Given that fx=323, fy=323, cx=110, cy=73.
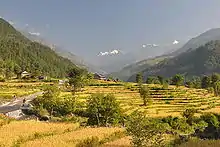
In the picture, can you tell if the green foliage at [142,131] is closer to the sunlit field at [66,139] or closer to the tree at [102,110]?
the sunlit field at [66,139]

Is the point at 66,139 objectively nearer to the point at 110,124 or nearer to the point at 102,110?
the point at 110,124

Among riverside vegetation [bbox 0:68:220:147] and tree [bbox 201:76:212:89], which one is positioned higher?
tree [bbox 201:76:212:89]

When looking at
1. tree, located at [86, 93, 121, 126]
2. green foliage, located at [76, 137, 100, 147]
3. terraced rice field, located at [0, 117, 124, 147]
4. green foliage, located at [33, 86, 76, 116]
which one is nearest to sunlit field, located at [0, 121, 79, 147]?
terraced rice field, located at [0, 117, 124, 147]

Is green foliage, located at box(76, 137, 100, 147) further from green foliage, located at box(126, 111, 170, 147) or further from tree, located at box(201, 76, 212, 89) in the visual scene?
tree, located at box(201, 76, 212, 89)

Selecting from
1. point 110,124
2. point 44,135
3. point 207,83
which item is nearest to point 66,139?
point 44,135

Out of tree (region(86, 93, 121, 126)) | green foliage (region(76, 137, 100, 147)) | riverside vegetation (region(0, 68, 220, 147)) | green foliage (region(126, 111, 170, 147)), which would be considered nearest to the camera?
green foliage (region(126, 111, 170, 147))

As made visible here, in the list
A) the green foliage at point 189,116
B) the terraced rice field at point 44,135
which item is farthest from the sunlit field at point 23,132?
the green foliage at point 189,116

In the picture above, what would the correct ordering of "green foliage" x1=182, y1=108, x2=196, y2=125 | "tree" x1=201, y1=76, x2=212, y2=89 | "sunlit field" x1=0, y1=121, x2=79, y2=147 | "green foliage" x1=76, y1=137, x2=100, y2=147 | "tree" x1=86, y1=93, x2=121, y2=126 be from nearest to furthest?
"green foliage" x1=76, y1=137, x2=100, y2=147
"sunlit field" x1=0, y1=121, x2=79, y2=147
"tree" x1=86, y1=93, x2=121, y2=126
"green foliage" x1=182, y1=108, x2=196, y2=125
"tree" x1=201, y1=76, x2=212, y2=89

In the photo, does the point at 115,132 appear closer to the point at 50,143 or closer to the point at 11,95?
the point at 50,143

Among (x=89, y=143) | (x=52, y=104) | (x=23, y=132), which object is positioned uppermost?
(x=52, y=104)

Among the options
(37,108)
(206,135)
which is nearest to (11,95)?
(37,108)

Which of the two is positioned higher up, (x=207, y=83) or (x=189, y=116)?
(x=207, y=83)

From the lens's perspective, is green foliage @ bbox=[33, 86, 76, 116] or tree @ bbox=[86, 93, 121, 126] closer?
tree @ bbox=[86, 93, 121, 126]

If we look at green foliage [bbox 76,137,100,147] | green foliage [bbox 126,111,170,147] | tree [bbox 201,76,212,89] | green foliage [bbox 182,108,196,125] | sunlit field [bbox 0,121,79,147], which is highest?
tree [bbox 201,76,212,89]
